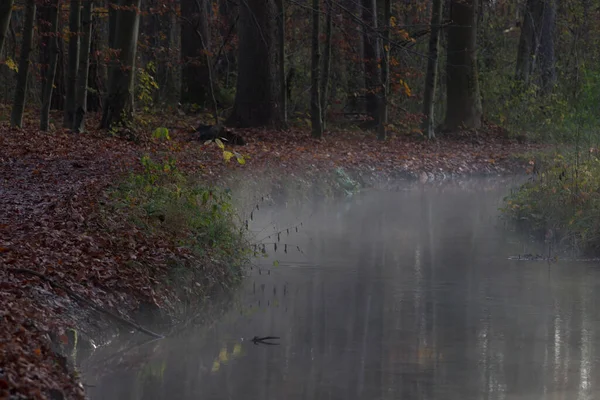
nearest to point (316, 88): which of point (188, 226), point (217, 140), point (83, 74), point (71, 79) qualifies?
point (83, 74)

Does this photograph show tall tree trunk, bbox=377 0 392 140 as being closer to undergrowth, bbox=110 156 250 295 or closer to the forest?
the forest

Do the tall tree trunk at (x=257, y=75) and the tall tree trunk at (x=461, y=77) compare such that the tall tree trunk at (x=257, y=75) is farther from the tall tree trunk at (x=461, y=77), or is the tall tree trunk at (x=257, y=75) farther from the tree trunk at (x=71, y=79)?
the tall tree trunk at (x=461, y=77)

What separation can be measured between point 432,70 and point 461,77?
2344 millimetres

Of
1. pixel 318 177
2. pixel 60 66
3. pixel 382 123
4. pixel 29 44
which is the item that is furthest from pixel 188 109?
pixel 318 177

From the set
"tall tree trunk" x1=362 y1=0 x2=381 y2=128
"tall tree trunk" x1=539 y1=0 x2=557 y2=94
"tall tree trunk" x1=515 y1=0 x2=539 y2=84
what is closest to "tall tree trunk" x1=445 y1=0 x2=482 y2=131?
"tall tree trunk" x1=362 y1=0 x2=381 y2=128

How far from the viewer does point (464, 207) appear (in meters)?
18.9

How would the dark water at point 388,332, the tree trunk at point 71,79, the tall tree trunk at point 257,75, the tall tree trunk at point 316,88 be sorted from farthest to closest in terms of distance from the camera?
the tall tree trunk at point 257,75 → the tall tree trunk at point 316,88 → the tree trunk at point 71,79 → the dark water at point 388,332

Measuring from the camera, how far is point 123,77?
21031 millimetres

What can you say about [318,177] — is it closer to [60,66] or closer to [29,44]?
[29,44]

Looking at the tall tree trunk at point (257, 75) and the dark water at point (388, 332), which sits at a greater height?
the tall tree trunk at point (257, 75)

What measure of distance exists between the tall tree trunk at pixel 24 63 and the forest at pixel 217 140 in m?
0.04

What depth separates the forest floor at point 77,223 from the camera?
260 inches

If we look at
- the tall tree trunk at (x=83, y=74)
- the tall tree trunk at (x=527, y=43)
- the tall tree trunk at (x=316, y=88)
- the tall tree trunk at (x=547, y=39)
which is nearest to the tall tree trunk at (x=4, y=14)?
the tall tree trunk at (x=83, y=74)

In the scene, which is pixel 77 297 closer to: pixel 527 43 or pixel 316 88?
pixel 316 88
